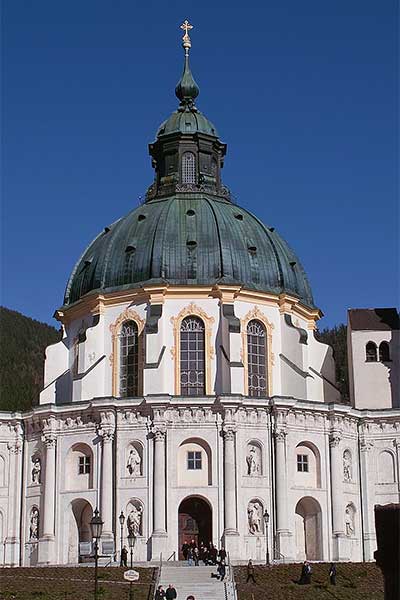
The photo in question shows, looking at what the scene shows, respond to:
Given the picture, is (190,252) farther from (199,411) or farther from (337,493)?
(337,493)

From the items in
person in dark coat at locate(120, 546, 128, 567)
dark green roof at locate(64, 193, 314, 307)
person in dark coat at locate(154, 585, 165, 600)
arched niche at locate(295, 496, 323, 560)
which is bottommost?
person in dark coat at locate(154, 585, 165, 600)

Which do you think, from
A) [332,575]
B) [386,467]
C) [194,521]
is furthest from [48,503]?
[386,467]

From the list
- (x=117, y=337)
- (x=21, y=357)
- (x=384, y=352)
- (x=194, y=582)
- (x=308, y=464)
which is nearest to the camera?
(x=194, y=582)

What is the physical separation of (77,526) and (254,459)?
11904mm

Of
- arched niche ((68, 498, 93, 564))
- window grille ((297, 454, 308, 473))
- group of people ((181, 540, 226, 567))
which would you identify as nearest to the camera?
group of people ((181, 540, 226, 567))

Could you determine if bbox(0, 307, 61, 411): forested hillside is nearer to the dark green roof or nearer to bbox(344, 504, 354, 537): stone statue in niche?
the dark green roof

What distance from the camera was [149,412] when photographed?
60250 millimetres

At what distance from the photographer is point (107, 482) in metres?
59.9

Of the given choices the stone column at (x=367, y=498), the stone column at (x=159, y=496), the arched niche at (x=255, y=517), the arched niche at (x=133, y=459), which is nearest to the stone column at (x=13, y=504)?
the arched niche at (x=133, y=459)

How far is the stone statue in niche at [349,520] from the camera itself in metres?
62.8

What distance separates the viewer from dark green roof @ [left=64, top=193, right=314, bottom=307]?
66125 millimetres

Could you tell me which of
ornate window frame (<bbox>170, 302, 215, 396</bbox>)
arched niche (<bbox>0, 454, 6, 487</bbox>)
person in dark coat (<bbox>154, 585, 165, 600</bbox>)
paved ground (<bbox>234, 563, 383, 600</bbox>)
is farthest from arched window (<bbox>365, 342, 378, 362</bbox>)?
person in dark coat (<bbox>154, 585, 165, 600</bbox>)

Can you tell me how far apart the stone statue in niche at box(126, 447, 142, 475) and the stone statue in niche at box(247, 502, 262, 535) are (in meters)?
6.98

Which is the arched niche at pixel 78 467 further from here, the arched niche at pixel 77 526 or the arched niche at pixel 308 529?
the arched niche at pixel 308 529
